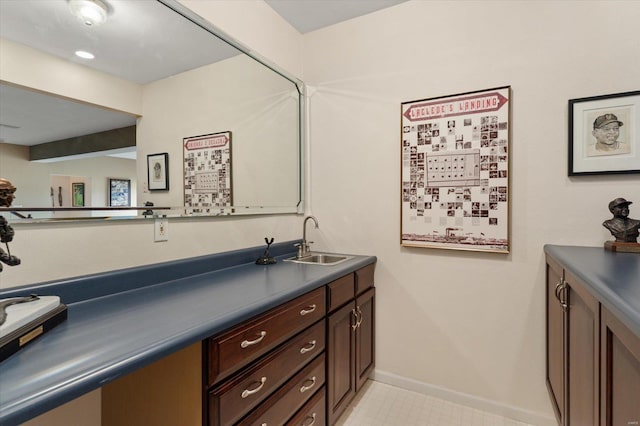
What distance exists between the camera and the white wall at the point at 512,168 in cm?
172

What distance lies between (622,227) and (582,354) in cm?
74

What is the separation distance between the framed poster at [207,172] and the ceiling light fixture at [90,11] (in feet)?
1.90

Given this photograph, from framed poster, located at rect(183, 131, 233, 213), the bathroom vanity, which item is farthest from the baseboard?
framed poster, located at rect(183, 131, 233, 213)

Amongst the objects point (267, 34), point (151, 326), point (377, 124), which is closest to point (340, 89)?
point (377, 124)

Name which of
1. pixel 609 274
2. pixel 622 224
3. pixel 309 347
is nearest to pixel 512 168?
pixel 622 224

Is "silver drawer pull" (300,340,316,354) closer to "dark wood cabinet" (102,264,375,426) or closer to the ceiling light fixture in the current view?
"dark wood cabinet" (102,264,375,426)

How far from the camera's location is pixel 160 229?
5.11 ft

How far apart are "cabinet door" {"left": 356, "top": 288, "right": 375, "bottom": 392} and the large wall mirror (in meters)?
0.96

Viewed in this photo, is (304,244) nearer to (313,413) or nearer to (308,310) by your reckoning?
(308,310)

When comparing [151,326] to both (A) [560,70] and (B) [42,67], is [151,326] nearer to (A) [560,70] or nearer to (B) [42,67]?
(B) [42,67]

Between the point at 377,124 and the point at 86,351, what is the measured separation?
6.68ft

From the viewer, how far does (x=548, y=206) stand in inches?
70.6

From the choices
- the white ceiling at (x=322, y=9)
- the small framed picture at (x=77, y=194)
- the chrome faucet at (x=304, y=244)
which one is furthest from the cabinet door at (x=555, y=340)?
the small framed picture at (x=77, y=194)

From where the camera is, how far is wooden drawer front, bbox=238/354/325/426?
1.22 metres
